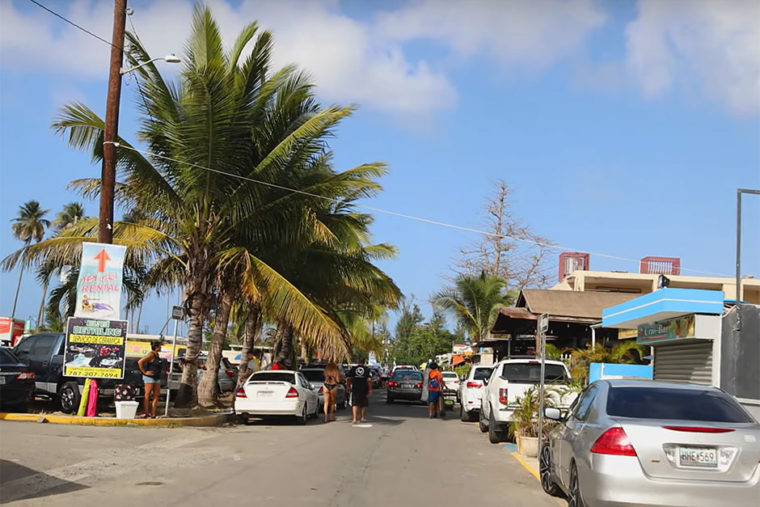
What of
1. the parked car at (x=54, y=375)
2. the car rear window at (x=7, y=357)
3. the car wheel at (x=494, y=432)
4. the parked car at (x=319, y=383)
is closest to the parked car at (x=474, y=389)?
the parked car at (x=319, y=383)

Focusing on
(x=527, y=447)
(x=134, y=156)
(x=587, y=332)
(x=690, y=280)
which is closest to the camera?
(x=527, y=447)

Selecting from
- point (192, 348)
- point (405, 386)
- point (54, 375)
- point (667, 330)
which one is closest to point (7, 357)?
point (54, 375)

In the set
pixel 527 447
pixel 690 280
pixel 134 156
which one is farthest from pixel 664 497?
pixel 690 280

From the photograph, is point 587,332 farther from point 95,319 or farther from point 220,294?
point 95,319

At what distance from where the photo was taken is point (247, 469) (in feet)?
39.0

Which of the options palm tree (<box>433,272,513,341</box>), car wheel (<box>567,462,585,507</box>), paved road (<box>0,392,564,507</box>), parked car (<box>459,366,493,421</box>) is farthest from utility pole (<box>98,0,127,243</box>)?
palm tree (<box>433,272,513,341</box>)

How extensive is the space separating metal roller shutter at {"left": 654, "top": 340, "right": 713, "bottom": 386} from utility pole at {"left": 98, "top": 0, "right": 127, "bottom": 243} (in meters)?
13.1

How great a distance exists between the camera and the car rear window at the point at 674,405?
796cm

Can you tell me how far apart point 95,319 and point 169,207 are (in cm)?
446

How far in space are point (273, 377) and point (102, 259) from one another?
5649mm

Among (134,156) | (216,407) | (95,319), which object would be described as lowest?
(216,407)

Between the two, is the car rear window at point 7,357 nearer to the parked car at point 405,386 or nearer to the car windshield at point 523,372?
the car windshield at point 523,372

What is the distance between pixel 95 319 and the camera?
18.6 m

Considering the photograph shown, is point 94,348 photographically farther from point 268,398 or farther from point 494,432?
point 494,432
